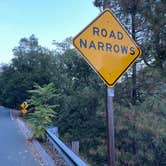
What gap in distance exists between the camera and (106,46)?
4914mm

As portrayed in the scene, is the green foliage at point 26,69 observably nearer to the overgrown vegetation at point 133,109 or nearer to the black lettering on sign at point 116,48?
the overgrown vegetation at point 133,109

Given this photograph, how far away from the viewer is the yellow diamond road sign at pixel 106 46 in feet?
16.0

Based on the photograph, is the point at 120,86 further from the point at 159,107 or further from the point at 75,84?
the point at 75,84

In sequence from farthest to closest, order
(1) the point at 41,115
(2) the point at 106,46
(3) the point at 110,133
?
(1) the point at 41,115 < (2) the point at 106,46 < (3) the point at 110,133

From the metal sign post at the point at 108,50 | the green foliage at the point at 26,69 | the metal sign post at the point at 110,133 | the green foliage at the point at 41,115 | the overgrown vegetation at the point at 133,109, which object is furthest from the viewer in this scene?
the green foliage at the point at 26,69

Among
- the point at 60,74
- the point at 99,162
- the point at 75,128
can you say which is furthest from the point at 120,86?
the point at 60,74

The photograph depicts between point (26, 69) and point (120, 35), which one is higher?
point (26, 69)

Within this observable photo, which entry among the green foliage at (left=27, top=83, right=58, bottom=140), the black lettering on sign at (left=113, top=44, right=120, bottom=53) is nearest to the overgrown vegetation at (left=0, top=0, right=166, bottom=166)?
the green foliage at (left=27, top=83, right=58, bottom=140)

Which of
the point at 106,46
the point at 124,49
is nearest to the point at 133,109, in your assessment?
the point at 124,49

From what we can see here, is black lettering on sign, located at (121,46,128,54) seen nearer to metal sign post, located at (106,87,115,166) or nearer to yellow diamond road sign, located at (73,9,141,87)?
yellow diamond road sign, located at (73,9,141,87)

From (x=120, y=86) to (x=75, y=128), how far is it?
6790 millimetres

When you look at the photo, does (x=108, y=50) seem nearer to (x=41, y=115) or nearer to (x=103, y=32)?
(x=103, y=32)

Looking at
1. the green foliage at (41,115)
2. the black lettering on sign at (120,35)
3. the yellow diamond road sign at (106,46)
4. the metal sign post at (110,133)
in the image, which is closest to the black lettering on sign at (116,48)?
the yellow diamond road sign at (106,46)

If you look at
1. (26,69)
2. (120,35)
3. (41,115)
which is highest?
(26,69)
